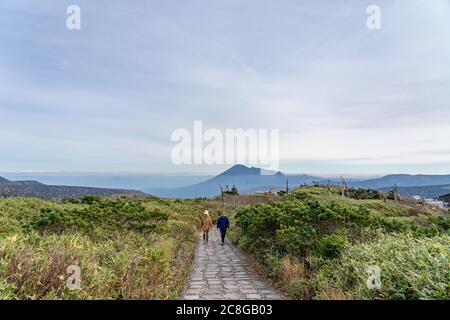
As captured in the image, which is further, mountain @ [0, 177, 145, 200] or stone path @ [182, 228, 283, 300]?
mountain @ [0, 177, 145, 200]

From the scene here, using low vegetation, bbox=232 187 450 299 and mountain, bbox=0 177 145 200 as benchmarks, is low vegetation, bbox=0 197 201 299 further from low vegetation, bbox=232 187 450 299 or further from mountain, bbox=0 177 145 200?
mountain, bbox=0 177 145 200

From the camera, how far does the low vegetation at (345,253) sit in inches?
183

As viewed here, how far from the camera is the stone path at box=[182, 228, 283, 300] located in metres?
6.68

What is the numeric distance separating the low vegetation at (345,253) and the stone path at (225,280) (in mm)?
411

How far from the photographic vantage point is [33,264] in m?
4.70

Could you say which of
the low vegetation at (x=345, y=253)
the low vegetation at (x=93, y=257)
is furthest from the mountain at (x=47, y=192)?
the low vegetation at (x=345, y=253)

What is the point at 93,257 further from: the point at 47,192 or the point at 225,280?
the point at 47,192

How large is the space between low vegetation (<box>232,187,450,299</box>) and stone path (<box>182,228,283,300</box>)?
1.35 ft

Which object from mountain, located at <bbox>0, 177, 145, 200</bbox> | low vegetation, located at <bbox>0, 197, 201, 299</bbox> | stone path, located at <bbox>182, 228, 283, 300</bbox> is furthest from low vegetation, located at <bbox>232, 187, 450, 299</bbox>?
mountain, located at <bbox>0, 177, 145, 200</bbox>

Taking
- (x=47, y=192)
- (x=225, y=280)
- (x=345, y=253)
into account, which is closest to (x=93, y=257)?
(x=225, y=280)

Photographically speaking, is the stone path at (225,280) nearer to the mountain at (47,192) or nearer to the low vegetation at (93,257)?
the low vegetation at (93,257)

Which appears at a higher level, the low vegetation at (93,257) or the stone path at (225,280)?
the low vegetation at (93,257)
